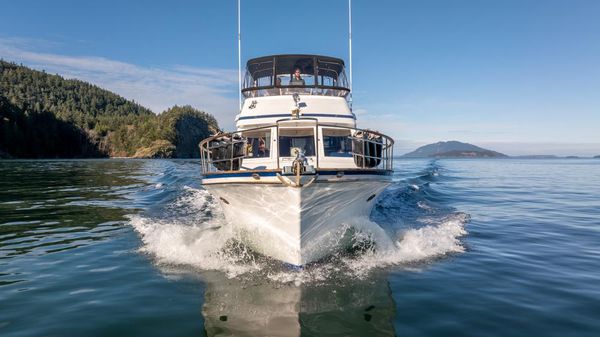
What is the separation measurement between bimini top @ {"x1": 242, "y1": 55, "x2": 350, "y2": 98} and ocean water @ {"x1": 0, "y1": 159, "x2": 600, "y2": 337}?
4.89 meters

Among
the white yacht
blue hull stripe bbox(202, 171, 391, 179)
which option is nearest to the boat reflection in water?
the white yacht

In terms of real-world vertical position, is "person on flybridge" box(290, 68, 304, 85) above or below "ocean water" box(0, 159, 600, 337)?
above

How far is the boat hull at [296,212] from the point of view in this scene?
800cm

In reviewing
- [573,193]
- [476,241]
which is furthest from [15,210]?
[573,193]

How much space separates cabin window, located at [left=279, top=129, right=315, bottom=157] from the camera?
37.1ft

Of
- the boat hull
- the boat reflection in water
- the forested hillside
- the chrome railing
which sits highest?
the forested hillside

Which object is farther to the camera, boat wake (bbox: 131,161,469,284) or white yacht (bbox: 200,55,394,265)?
boat wake (bbox: 131,161,469,284)

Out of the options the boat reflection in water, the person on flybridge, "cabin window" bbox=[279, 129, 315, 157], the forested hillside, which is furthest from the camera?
the forested hillside

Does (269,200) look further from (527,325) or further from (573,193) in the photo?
(573,193)

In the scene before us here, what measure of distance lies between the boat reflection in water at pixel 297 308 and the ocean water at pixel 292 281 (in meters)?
0.03

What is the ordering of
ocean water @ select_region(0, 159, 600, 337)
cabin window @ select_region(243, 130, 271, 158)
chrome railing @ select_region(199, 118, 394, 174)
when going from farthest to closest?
cabin window @ select_region(243, 130, 271, 158) → chrome railing @ select_region(199, 118, 394, 174) → ocean water @ select_region(0, 159, 600, 337)

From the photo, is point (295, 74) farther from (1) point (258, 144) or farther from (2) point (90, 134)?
(2) point (90, 134)

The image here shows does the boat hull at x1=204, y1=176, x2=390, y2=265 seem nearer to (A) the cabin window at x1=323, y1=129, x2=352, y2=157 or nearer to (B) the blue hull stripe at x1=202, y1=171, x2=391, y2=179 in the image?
(B) the blue hull stripe at x1=202, y1=171, x2=391, y2=179

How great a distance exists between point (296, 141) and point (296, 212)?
3943 mm
